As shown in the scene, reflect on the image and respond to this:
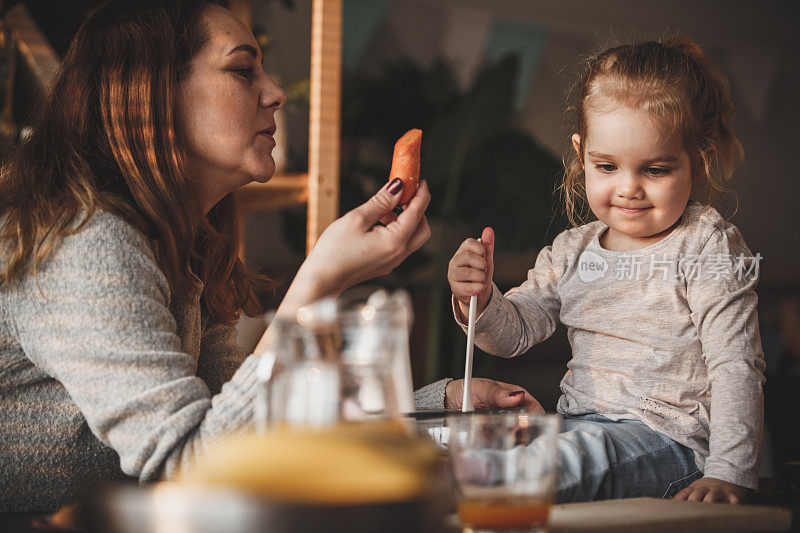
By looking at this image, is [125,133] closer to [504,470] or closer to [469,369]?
[469,369]

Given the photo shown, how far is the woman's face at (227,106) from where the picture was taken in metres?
1.09

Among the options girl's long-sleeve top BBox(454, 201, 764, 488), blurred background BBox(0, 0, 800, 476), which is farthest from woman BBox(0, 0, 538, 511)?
blurred background BBox(0, 0, 800, 476)

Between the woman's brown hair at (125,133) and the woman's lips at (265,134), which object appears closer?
the woman's brown hair at (125,133)

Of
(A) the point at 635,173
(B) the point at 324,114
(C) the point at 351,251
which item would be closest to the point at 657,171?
(A) the point at 635,173

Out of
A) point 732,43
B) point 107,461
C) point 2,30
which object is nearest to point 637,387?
point 107,461

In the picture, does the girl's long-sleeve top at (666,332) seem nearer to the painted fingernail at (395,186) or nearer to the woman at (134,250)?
the woman at (134,250)

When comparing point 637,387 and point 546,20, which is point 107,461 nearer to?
point 637,387

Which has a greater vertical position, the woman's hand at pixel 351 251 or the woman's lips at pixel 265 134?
the woman's lips at pixel 265 134

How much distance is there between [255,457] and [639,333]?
2.69 feet

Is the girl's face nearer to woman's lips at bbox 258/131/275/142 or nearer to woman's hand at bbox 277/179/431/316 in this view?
woman's hand at bbox 277/179/431/316

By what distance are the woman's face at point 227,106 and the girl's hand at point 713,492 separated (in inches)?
26.8

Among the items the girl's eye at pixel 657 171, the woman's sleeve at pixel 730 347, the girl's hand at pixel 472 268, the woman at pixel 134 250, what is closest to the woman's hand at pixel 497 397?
the woman at pixel 134 250

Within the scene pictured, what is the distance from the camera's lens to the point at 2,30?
2.13 m

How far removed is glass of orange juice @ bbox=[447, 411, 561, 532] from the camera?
521 millimetres
